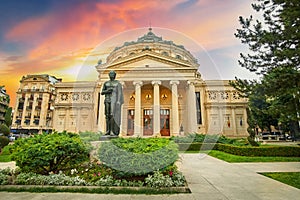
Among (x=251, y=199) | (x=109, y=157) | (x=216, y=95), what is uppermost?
(x=216, y=95)

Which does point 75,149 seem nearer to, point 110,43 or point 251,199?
point 251,199

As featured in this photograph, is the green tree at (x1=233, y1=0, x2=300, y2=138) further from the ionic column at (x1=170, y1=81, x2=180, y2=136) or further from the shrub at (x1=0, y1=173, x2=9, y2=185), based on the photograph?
the ionic column at (x1=170, y1=81, x2=180, y2=136)

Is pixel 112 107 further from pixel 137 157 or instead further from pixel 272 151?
pixel 272 151

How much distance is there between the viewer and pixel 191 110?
30.2 m

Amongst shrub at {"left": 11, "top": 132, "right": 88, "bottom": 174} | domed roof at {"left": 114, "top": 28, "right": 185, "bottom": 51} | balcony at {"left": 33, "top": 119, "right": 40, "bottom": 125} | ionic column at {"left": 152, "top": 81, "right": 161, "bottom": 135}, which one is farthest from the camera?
balcony at {"left": 33, "top": 119, "right": 40, "bottom": 125}

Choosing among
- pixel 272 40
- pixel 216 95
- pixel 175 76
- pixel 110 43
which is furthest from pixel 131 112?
pixel 272 40

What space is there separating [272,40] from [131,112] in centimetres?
2776

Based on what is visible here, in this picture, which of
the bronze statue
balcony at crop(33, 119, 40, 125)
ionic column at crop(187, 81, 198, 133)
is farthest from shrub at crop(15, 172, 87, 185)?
balcony at crop(33, 119, 40, 125)

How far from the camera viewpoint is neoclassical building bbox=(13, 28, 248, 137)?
101ft

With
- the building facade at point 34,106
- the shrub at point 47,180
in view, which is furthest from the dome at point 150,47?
the shrub at point 47,180

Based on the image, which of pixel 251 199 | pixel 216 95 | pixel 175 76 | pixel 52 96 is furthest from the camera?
pixel 52 96

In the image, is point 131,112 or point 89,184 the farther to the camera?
point 131,112

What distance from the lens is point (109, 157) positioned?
5.92 metres

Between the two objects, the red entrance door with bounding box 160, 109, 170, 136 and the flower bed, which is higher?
the red entrance door with bounding box 160, 109, 170, 136
